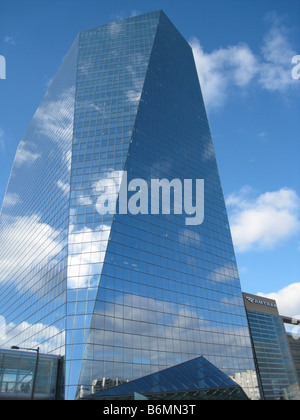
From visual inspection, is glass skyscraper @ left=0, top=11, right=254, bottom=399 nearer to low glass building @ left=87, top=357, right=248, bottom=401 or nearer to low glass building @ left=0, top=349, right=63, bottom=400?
low glass building @ left=87, top=357, right=248, bottom=401

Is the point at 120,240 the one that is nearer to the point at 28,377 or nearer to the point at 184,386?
the point at 28,377

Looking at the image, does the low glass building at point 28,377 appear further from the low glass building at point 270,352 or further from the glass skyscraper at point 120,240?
the low glass building at point 270,352

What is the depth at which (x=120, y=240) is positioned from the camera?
4666cm

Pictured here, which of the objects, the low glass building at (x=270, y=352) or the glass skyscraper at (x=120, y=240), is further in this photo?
the low glass building at (x=270, y=352)

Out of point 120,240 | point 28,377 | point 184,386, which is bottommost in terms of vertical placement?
point 184,386

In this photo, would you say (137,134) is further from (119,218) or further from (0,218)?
(0,218)

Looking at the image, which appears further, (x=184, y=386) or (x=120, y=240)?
(x=120, y=240)

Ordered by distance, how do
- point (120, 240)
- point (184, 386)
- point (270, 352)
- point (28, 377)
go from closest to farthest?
1. point (28, 377)
2. point (184, 386)
3. point (120, 240)
4. point (270, 352)

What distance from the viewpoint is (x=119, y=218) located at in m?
48.0

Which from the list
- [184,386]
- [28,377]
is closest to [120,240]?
[28,377]

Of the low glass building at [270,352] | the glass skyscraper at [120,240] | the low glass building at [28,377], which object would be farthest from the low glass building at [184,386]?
the low glass building at [270,352]

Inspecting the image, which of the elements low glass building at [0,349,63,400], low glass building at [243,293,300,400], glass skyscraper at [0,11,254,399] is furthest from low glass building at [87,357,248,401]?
low glass building at [243,293,300,400]

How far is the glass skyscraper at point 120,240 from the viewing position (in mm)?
41031
